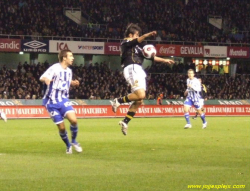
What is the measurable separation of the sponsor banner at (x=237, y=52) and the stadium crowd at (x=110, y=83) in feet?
6.42

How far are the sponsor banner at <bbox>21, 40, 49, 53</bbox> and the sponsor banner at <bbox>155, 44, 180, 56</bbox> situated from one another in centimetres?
1063

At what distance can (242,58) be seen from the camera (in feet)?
184

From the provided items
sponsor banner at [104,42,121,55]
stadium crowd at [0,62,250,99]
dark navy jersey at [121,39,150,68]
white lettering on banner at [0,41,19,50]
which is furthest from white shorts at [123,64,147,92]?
sponsor banner at [104,42,121,55]

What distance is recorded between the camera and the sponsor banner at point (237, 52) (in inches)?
2164

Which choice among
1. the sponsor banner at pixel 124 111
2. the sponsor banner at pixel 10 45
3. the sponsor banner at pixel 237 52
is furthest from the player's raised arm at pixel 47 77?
the sponsor banner at pixel 237 52

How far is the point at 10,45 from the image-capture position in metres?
45.6

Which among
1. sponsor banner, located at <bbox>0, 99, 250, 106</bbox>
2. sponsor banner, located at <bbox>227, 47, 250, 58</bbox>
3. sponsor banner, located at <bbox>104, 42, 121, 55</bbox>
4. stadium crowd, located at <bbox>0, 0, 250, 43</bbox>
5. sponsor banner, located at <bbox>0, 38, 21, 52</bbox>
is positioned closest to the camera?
sponsor banner, located at <bbox>0, 99, 250, 106</bbox>

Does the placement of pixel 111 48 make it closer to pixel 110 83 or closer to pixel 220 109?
pixel 110 83

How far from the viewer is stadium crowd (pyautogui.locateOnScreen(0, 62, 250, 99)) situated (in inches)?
1628

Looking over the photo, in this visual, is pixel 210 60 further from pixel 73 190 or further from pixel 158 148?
pixel 73 190

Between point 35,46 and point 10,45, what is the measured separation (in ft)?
Answer: 7.09

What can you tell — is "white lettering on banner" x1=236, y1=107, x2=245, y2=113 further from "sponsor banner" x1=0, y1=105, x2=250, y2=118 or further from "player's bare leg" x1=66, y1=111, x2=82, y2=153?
"player's bare leg" x1=66, y1=111, x2=82, y2=153

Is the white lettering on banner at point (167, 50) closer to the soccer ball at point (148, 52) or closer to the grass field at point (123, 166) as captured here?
the grass field at point (123, 166)

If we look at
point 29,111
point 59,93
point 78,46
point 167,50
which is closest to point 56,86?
point 59,93
